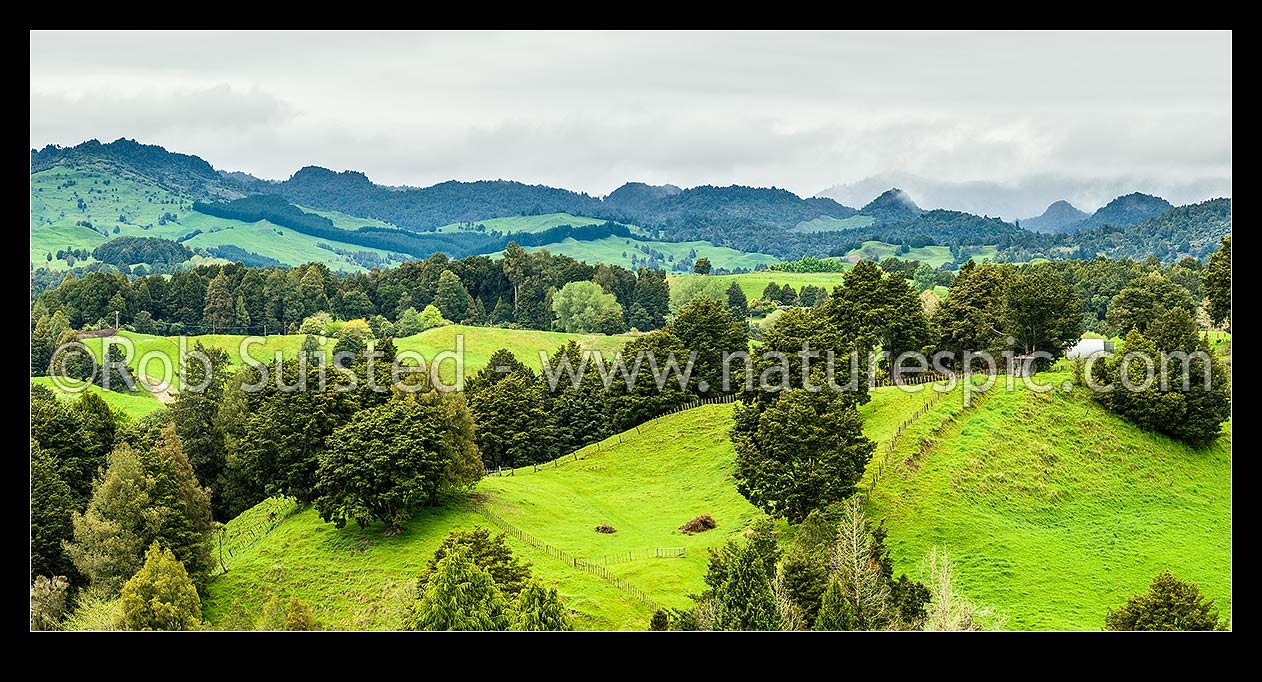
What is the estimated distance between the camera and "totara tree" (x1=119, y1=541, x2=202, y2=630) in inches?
1702

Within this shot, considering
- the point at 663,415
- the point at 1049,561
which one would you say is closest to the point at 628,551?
the point at 1049,561

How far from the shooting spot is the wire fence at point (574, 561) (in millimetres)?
46941

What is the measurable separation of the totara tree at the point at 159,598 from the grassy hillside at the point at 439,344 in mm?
88787

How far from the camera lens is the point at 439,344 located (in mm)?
147875

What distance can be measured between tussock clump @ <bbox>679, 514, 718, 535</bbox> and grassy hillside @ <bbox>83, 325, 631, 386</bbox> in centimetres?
8093

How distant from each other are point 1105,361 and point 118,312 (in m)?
145

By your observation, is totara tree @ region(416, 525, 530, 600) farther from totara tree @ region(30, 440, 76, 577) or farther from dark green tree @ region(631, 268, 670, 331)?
dark green tree @ region(631, 268, 670, 331)

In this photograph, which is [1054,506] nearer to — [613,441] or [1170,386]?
[1170,386]

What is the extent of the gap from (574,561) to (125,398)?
274 feet

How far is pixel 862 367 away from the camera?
70.1 m

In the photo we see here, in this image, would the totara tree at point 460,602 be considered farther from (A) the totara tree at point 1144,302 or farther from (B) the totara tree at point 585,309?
(B) the totara tree at point 585,309

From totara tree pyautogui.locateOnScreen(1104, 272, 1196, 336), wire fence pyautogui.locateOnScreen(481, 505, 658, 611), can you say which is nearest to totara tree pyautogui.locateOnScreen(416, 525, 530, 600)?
wire fence pyautogui.locateOnScreen(481, 505, 658, 611)
